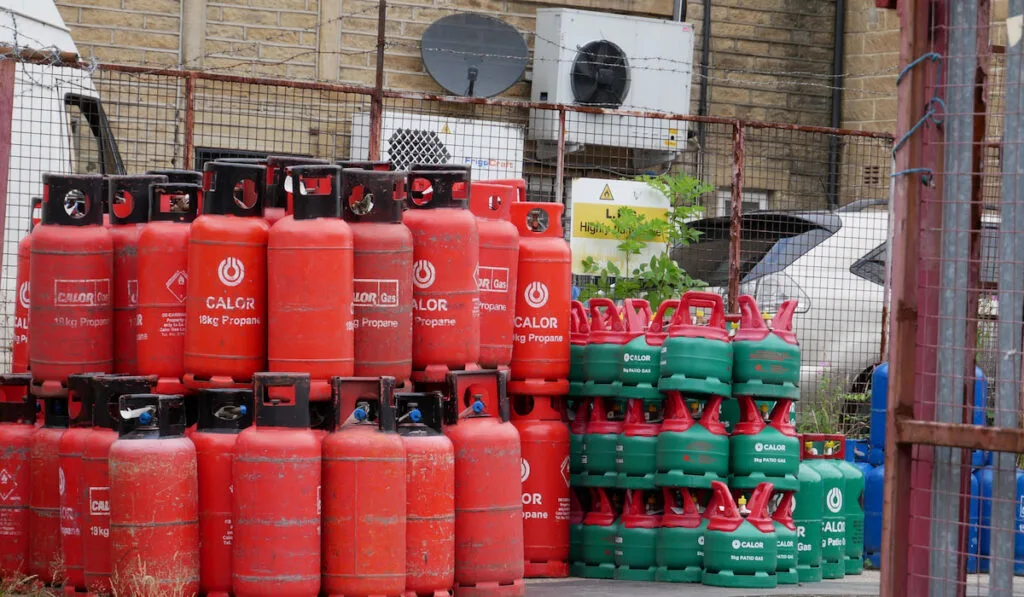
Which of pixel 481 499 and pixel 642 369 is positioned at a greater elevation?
pixel 642 369

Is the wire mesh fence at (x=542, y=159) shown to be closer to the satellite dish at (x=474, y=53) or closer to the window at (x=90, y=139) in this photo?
the window at (x=90, y=139)

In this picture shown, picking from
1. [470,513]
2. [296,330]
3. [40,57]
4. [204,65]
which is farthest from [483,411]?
[204,65]

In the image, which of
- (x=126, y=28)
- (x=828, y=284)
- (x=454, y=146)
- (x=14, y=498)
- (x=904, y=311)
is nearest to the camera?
(x=904, y=311)

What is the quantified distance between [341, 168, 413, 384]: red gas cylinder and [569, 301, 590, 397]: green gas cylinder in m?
1.78

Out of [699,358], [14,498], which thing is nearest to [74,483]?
[14,498]

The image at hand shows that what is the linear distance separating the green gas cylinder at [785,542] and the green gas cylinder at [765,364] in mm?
610

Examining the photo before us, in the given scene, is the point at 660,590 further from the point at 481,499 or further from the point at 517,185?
the point at 517,185

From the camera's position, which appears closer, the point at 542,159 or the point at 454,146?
the point at 454,146

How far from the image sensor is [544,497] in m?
8.25

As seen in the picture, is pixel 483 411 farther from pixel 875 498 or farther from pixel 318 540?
pixel 875 498

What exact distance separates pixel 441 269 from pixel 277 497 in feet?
5.02

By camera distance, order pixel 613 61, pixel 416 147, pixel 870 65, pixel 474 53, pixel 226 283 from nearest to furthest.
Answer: pixel 226 283 → pixel 416 147 → pixel 474 53 → pixel 613 61 → pixel 870 65

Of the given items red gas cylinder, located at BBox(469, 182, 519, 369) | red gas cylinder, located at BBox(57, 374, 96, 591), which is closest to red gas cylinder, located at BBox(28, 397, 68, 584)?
red gas cylinder, located at BBox(57, 374, 96, 591)

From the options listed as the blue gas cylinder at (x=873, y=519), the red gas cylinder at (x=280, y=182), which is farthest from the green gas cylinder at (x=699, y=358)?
→ the red gas cylinder at (x=280, y=182)
